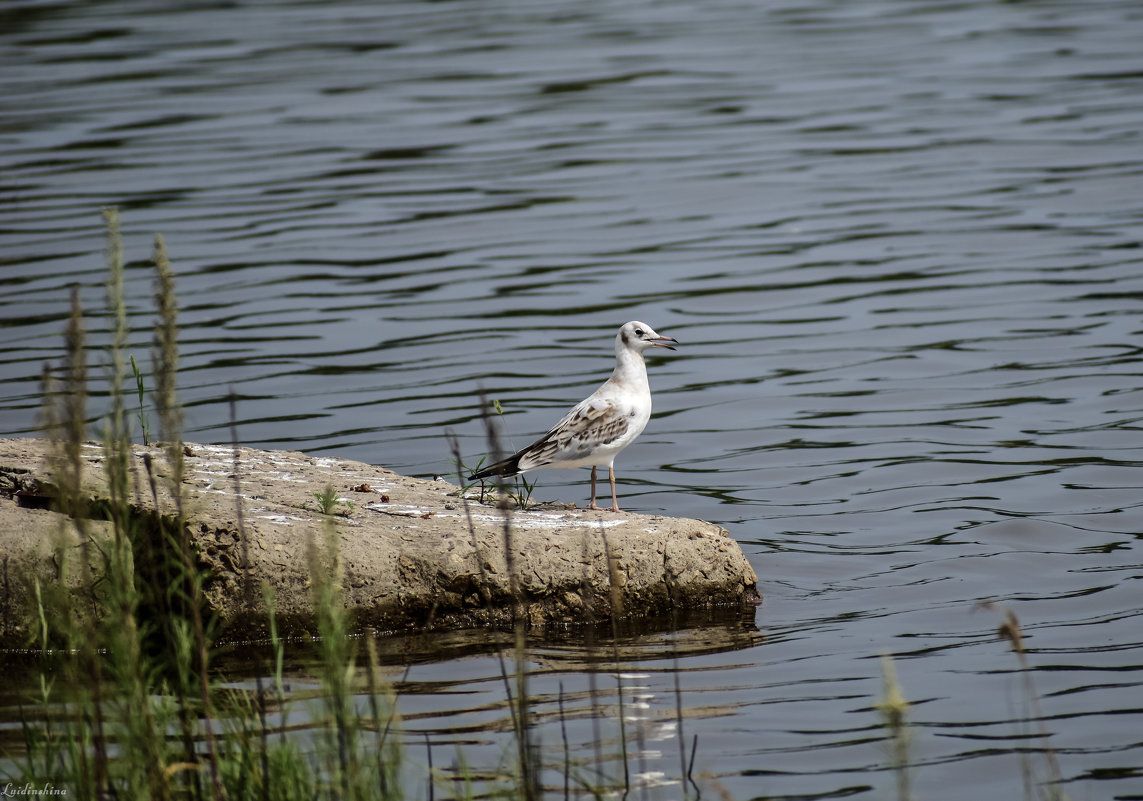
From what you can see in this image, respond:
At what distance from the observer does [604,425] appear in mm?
8211

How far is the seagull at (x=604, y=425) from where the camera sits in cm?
813

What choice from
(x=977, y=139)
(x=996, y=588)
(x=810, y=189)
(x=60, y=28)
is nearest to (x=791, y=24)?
(x=977, y=139)

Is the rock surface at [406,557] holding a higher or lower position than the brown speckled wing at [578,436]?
lower

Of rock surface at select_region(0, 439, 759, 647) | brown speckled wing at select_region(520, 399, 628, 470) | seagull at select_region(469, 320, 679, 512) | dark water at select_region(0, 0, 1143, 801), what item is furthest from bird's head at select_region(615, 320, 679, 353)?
dark water at select_region(0, 0, 1143, 801)

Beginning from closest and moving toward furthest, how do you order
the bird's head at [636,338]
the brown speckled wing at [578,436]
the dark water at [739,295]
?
the dark water at [739,295], the brown speckled wing at [578,436], the bird's head at [636,338]

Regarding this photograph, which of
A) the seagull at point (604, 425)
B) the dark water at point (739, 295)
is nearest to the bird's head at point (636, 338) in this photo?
the seagull at point (604, 425)

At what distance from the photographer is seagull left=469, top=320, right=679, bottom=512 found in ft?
26.7

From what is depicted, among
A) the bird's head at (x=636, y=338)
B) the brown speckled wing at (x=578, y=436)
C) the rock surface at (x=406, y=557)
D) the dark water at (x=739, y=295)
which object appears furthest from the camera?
the bird's head at (x=636, y=338)

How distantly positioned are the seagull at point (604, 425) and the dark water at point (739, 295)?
1177mm

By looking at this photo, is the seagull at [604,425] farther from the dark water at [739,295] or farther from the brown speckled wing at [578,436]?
the dark water at [739,295]

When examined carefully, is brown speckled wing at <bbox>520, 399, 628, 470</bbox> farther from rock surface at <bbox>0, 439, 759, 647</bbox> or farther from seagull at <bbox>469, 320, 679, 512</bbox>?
rock surface at <bbox>0, 439, 759, 647</bbox>

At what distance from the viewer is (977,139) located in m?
18.7

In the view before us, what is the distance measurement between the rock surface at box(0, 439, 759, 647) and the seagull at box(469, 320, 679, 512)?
41 cm

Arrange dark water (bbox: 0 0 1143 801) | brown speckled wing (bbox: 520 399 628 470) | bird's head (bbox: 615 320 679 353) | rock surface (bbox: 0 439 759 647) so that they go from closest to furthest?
dark water (bbox: 0 0 1143 801), rock surface (bbox: 0 439 759 647), brown speckled wing (bbox: 520 399 628 470), bird's head (bbox: 615 320 679 353)
